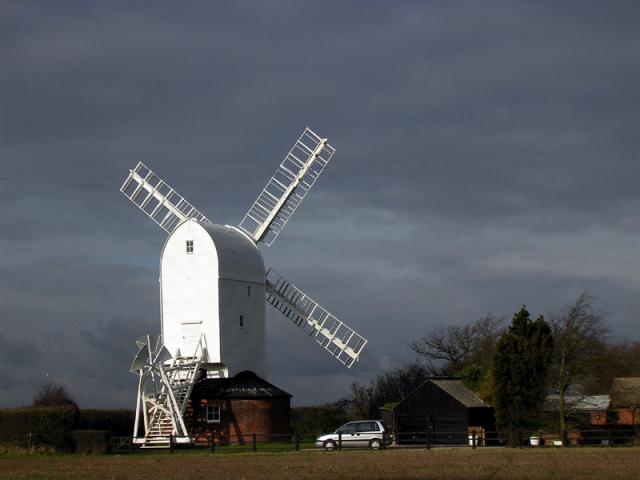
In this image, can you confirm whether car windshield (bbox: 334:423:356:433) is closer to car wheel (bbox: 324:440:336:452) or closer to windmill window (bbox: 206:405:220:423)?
car wheel (bbox: 324:440:336:452)

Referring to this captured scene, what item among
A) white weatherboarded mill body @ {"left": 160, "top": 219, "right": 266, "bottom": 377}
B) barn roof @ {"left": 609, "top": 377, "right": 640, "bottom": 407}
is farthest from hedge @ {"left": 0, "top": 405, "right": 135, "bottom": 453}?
barn roof @ {"left": 609, "top": 377, "right": 640, "bottom": 407}

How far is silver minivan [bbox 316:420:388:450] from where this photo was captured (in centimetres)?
4647

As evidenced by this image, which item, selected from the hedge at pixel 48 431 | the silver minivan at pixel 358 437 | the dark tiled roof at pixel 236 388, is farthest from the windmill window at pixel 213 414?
the silver minivan at pixel 358 437

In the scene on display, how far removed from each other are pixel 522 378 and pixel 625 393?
10520 mm

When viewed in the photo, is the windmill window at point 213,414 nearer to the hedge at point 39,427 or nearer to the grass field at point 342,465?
the hedge at point 39,427

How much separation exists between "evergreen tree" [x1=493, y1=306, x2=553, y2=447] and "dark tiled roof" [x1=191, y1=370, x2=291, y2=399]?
11803 mm

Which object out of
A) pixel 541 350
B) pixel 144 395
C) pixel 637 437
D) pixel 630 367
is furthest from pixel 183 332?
pixel 630 367

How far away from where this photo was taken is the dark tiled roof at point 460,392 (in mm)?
53000

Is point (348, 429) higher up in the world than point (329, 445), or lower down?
higher up

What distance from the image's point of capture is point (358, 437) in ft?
153

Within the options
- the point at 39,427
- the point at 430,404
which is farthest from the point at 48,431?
the point at 430,404

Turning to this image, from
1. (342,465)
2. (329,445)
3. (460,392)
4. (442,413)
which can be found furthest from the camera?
(460,392)

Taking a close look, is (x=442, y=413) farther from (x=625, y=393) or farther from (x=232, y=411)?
(x=232, y=411)

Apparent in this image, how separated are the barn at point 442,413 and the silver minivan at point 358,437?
5.41 meters
